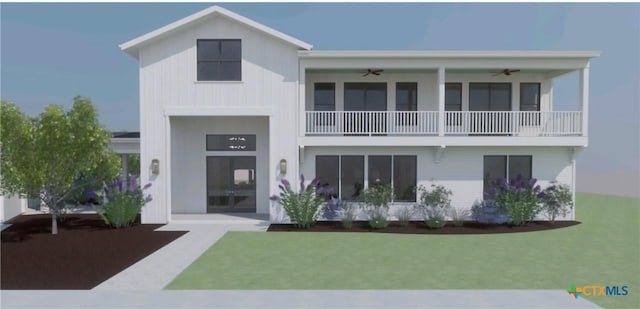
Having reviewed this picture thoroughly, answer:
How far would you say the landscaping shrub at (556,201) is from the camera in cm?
1453

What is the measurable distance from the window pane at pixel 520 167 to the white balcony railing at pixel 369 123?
3.28 meters

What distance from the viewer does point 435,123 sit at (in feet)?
49.0

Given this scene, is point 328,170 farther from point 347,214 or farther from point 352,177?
point 347,214

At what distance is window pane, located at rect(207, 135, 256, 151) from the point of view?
16.6 m

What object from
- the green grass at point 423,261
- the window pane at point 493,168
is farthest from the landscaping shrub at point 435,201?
the green grass at point 423,261

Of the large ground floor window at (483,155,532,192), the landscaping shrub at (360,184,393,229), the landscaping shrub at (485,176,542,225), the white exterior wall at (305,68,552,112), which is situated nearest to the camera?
the landscaping shrub at (485,176,542,225)

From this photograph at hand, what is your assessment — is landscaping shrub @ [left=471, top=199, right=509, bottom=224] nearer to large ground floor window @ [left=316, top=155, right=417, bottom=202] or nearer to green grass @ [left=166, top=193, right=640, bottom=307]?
green grass @ [left=166, top=193, right=640, bottom=307]

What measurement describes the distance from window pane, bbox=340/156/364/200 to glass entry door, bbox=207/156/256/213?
392cm

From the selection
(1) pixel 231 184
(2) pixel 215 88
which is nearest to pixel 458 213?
(1) pixel 231 184

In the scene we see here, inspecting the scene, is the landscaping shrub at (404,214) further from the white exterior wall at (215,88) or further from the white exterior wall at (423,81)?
the white exterior wall at (215,88)

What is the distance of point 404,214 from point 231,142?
7.55 metres

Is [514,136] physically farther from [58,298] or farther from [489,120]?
[58,298]

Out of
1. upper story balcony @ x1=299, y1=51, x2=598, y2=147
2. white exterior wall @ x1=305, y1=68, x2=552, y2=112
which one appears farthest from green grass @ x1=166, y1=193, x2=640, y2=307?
white exterior wall @ x1=305, y1=68, x2=552, y2=112

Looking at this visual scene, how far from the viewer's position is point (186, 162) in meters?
16.5
